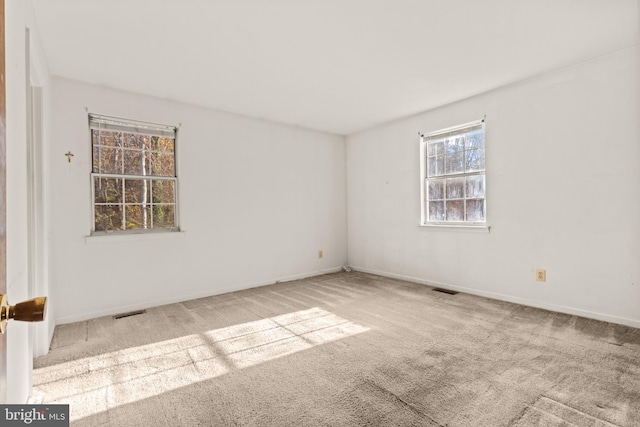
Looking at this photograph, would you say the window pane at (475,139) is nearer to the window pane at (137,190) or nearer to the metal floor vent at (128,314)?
the window pane at (137,190)

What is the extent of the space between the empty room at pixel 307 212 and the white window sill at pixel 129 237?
27mm

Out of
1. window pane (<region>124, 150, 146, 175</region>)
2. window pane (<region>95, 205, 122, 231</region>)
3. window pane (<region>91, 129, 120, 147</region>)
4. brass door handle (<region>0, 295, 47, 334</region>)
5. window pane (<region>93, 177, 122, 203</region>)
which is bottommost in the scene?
brass door handle (<region>0, 295, 47, 334</region>)

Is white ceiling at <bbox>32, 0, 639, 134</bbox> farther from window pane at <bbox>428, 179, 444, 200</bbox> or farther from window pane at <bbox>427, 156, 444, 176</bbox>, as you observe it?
window pane at <bbox>428, 179, 444, 200</bbox>

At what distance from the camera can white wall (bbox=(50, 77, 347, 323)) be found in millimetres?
3180

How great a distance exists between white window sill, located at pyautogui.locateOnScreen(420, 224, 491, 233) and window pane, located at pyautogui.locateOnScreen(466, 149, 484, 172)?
71 cm

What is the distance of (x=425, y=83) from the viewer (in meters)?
3.42

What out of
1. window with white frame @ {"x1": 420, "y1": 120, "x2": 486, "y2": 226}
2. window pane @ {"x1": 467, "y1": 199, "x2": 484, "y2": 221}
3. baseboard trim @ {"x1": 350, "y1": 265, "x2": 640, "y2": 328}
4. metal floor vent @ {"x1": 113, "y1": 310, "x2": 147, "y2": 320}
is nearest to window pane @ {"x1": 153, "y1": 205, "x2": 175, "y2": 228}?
metal floor vent @ {"x1": 113, "y1": 310, "x2": 147, "y2": 320}

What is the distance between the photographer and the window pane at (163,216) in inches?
147

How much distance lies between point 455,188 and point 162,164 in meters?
3.73

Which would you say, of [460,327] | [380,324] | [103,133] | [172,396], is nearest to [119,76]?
[103,133]

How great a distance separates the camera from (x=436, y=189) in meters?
4.38

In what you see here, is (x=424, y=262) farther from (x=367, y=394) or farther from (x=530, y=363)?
(x=367, y=394)

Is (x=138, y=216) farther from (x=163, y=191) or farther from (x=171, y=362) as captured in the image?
(x=171, y=362)

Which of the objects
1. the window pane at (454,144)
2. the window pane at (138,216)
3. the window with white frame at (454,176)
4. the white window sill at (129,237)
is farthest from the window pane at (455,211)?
the window pane at (138,216)
